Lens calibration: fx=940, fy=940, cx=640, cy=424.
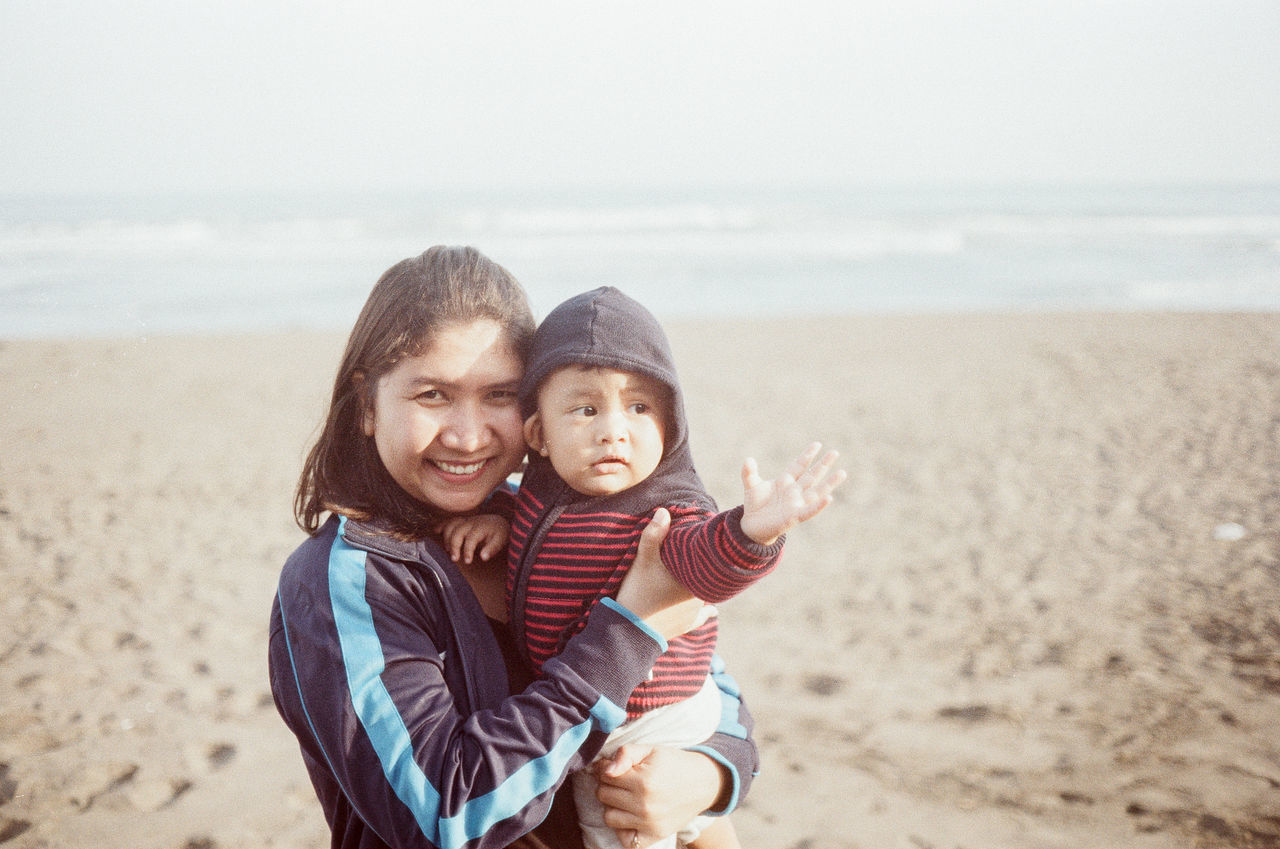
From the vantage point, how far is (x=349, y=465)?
6.58 feet

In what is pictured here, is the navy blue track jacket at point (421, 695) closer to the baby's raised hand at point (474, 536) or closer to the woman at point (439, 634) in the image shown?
the woman at point (439, 634)

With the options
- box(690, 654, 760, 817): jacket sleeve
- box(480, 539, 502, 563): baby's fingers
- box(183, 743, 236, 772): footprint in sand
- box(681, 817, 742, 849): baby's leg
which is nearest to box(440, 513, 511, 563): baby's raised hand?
box(480, 539, 502, 563): baby's fingers

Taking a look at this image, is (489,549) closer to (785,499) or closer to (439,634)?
(439,634)

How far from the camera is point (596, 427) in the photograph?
1.95 m

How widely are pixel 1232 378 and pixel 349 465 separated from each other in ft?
36.7

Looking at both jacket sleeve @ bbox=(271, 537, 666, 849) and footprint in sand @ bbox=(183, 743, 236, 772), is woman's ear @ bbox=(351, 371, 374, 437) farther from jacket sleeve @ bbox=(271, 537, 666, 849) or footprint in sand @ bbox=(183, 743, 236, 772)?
footprint in sand @ bbox=(183, 743, 236, 772)

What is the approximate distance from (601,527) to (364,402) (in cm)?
57

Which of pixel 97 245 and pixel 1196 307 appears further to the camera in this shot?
pixel 97 245

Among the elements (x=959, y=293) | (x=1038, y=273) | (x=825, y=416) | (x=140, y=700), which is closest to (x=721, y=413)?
(x=825, y=416)

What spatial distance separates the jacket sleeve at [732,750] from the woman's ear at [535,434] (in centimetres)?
64

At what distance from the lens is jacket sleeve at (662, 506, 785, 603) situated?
170 cm

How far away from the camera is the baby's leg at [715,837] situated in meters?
2.09

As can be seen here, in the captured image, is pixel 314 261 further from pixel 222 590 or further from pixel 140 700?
pixel 140 700

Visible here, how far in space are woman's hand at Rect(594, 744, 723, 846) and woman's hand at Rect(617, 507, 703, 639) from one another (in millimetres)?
245
